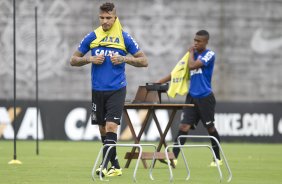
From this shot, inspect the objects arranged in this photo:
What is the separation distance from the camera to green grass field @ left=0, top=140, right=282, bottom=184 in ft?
47.2

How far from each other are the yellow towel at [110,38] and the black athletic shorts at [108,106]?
0.66 meters

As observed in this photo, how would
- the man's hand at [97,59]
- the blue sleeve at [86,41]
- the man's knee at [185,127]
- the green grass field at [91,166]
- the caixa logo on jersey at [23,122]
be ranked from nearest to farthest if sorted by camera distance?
the green grass field at [91,166], the man's hand at [97,59], the blue sleeve at [86,41], the man's knee at [185,127], the caixa logo on jersey at [23,122]

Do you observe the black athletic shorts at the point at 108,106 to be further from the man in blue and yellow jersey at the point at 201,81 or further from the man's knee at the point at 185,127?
the man's knee at the point at 185,127

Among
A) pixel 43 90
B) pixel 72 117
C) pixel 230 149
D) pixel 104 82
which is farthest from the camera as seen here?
pixel 43 90

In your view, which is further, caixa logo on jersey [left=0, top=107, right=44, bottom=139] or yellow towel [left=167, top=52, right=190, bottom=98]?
caixa logo on jersey [left=0, top=107, right=44, bottom=139]

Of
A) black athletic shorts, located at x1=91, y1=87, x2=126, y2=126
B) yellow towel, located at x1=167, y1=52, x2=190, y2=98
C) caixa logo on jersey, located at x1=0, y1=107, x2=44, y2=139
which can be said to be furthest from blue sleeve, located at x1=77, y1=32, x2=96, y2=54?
caixa logo on jersey, located at x1=0, y1=107, x2=44, y2=139

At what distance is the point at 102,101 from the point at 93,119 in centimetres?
34

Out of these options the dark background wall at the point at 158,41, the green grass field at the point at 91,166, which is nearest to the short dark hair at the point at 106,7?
the green grass field at the point at 91,166

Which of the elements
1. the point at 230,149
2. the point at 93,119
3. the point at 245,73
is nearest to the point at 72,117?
the point at 230,149

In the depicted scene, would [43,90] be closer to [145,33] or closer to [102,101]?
[145,33]

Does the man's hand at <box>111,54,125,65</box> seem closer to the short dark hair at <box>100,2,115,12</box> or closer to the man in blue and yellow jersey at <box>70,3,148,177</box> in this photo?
the man in blue and yellow jersey at <box>70,3,148,177</box>

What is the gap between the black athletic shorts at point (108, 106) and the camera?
14.7 m

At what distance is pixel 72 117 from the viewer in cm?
2930


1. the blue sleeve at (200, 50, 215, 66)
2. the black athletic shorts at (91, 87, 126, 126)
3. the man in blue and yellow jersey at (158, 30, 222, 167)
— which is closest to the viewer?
the black athletic shorts at (91, 87, 126, 126)
